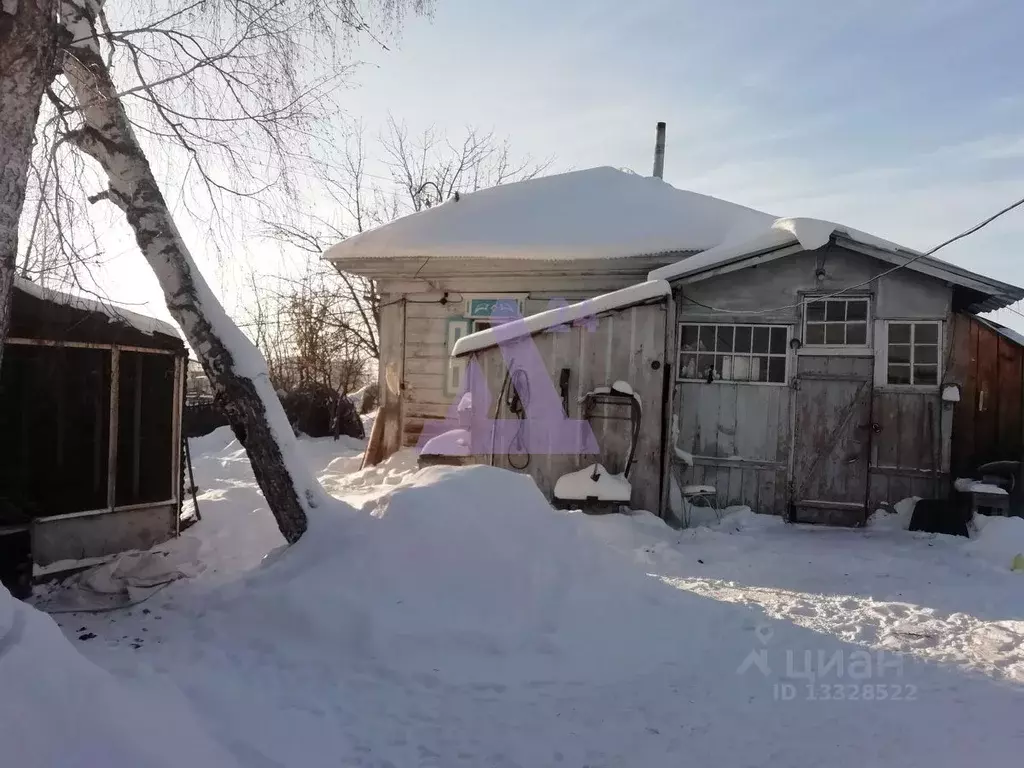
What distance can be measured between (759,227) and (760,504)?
15.4ft

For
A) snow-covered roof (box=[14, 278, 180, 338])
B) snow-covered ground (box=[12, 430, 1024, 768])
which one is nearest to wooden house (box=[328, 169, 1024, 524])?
snow-covered ground (box=[12, 430, 1024, 768])

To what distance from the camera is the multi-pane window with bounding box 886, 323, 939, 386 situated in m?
8.82

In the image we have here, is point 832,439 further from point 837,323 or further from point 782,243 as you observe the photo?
point 782,243

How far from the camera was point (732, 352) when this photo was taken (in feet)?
30.7

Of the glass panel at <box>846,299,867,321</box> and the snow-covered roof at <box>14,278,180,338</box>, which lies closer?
the snow-covered roof at <box>14,278,180,338</box>

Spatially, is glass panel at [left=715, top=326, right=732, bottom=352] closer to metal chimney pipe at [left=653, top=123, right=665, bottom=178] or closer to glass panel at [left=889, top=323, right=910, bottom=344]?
glass panel at [left=889, top=323, right=910, bottom=344]

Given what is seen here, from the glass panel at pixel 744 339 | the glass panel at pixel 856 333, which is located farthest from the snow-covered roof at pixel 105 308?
the glass panel at pixel 856 333

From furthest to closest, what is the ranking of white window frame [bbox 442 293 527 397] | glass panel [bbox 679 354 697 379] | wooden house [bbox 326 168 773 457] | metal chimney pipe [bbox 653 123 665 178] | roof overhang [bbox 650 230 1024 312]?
metal chimney pipe [bbox 653 123 665 178], white window frame [bbox 442 293 527 397], wooden house [bbox 326 168 773 457], glass panel [bbox 679 354 697 379], roof overhang [bbox 650 230 1024 312]

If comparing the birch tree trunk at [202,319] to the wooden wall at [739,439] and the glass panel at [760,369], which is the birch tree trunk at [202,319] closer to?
the wooden wall at [739,439]

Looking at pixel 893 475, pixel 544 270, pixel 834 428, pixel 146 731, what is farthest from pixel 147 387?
pixel 893 475

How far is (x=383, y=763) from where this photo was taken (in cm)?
322

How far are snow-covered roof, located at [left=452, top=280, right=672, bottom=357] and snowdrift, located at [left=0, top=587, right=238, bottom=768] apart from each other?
252 inches

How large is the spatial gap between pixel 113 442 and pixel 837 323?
835 centimetres

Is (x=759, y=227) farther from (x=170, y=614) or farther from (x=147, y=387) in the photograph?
(x=170, y=614)
